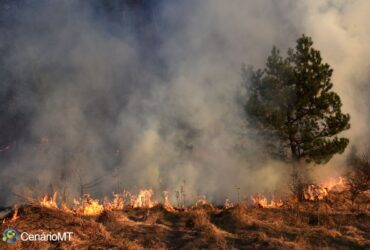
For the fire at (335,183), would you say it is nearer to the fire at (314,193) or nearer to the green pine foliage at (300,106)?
the fire at (314,193)

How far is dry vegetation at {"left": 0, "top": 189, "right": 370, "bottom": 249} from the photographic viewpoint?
9828 mm

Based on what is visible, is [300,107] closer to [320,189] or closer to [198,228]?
[320,189]

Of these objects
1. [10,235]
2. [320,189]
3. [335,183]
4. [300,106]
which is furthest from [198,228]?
[335,183]

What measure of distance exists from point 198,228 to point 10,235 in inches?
186

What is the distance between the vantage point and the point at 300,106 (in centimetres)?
1598

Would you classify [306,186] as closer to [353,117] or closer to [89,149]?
[353,117]

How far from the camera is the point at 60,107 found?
24.3 metres

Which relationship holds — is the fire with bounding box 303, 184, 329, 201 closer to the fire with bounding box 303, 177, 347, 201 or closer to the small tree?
the fire with bounding box 303, 177, 347, 201

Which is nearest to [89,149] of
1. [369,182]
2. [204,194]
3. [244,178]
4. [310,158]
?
[204,194]

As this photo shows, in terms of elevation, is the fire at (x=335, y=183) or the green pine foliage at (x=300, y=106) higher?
the green pine foliage at (x=300, y=106)

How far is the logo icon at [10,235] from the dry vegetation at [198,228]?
0.27 meters

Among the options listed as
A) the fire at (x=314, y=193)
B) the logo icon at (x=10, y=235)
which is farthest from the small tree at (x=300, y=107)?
the logo icon at (x=10, y=235)

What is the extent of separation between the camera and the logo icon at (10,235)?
951cm

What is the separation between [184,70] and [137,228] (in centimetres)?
1651
